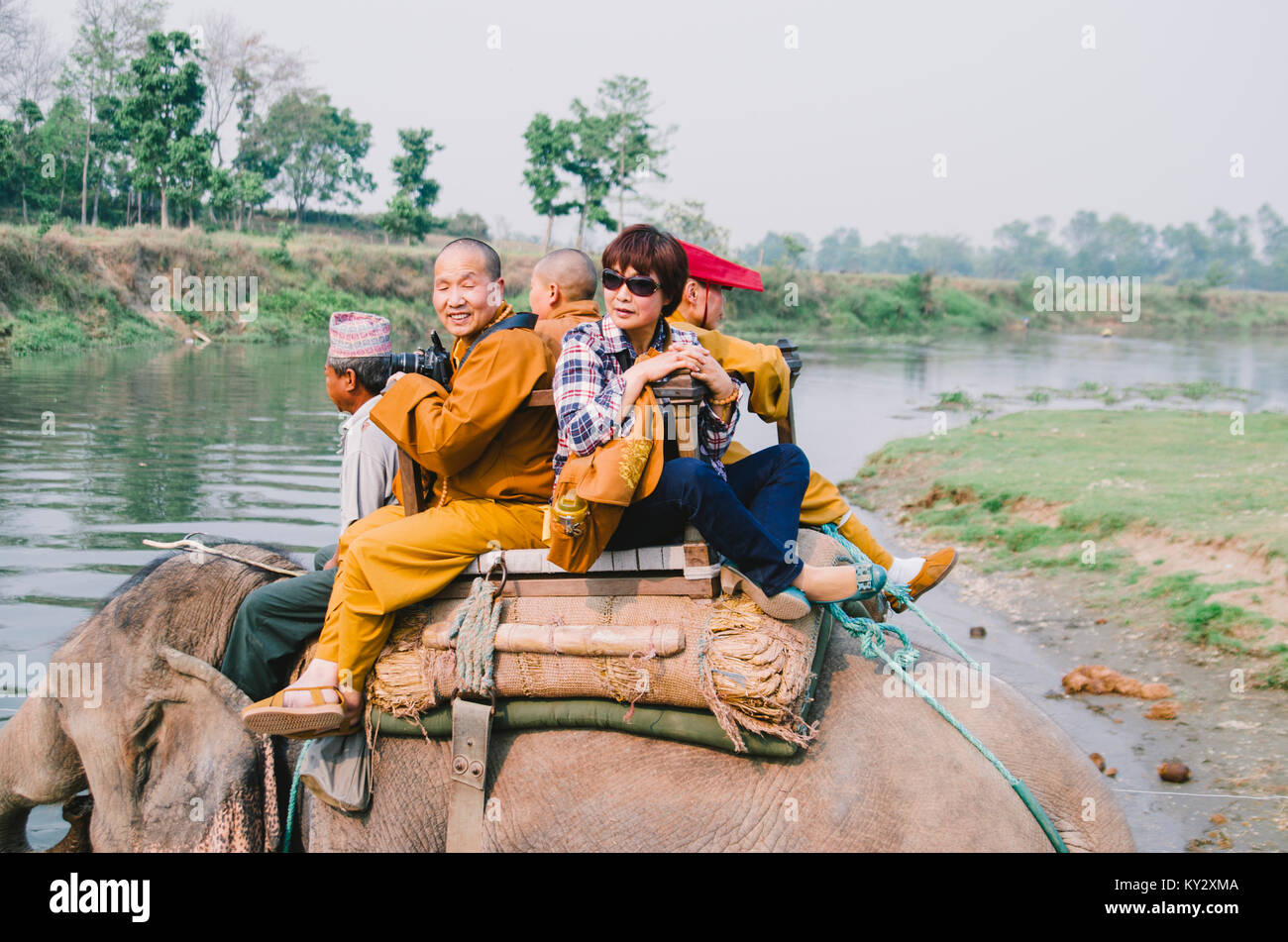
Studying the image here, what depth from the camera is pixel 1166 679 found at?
7.49 meters

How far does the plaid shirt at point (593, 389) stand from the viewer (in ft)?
10.3

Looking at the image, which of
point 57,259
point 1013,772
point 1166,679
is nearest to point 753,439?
point 1166,679

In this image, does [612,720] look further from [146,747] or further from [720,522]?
[146,747]

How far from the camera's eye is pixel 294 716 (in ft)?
10.3

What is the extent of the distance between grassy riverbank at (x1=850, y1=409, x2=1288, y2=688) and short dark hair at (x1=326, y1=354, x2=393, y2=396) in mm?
5970

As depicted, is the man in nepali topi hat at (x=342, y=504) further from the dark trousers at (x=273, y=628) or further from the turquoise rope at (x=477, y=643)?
the turquoise rope at (x=477, y=643)

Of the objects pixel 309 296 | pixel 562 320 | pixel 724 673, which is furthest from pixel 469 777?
pixel 309 296

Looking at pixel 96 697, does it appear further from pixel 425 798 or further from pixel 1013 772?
pixel 1013 772

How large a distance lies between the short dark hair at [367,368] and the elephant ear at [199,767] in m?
1.14

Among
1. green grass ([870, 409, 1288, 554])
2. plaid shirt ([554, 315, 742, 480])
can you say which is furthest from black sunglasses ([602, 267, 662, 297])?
green grass ([870, 409, 1288, 554])

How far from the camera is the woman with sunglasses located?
3162 millimetres

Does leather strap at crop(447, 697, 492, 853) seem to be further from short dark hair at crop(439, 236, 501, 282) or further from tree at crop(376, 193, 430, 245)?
tree at crop(376, 193, 430, 245)

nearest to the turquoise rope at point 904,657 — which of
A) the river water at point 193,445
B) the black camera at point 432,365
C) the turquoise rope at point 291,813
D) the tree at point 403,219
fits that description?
the black camera at point 432,365

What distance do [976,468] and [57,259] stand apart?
86.9 ft
